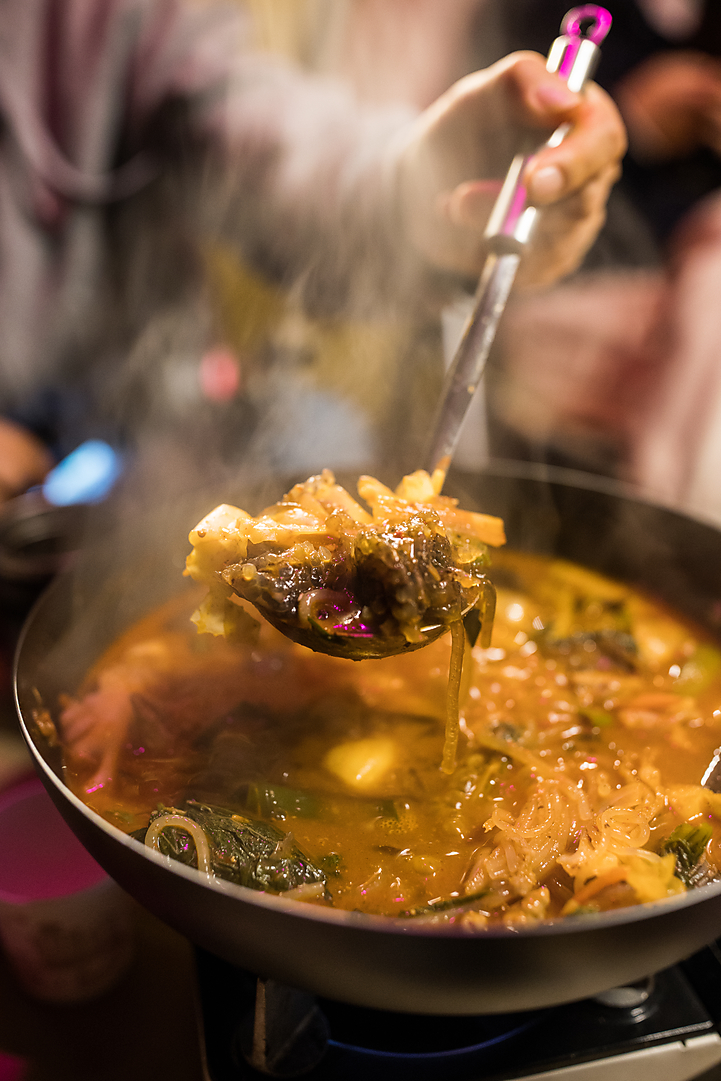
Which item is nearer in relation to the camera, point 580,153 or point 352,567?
point 352,567

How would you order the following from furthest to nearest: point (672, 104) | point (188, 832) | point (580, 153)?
point (672, 104) < point (580, 153) < point (188, 832)

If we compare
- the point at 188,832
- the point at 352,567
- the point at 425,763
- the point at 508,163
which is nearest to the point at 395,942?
the point at 188,832

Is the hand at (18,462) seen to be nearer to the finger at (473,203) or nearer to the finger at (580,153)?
the finger at (473,203)

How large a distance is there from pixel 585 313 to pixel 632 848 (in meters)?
4.03

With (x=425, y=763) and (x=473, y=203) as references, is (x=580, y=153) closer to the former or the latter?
(x=473, y=203)

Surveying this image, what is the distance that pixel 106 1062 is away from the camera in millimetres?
1656

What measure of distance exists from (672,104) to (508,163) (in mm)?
2671

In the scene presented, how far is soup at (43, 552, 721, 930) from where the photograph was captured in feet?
4.33

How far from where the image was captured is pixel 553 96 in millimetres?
1884

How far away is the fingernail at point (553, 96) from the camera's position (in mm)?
1885

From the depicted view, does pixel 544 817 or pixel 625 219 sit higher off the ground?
pixel 625 219

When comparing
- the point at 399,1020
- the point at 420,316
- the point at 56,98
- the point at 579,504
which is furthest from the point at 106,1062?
the point at 56,98

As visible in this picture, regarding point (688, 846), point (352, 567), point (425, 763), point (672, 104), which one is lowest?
point (425, 763)

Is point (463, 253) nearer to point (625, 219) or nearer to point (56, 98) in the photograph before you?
point (56, 98)
